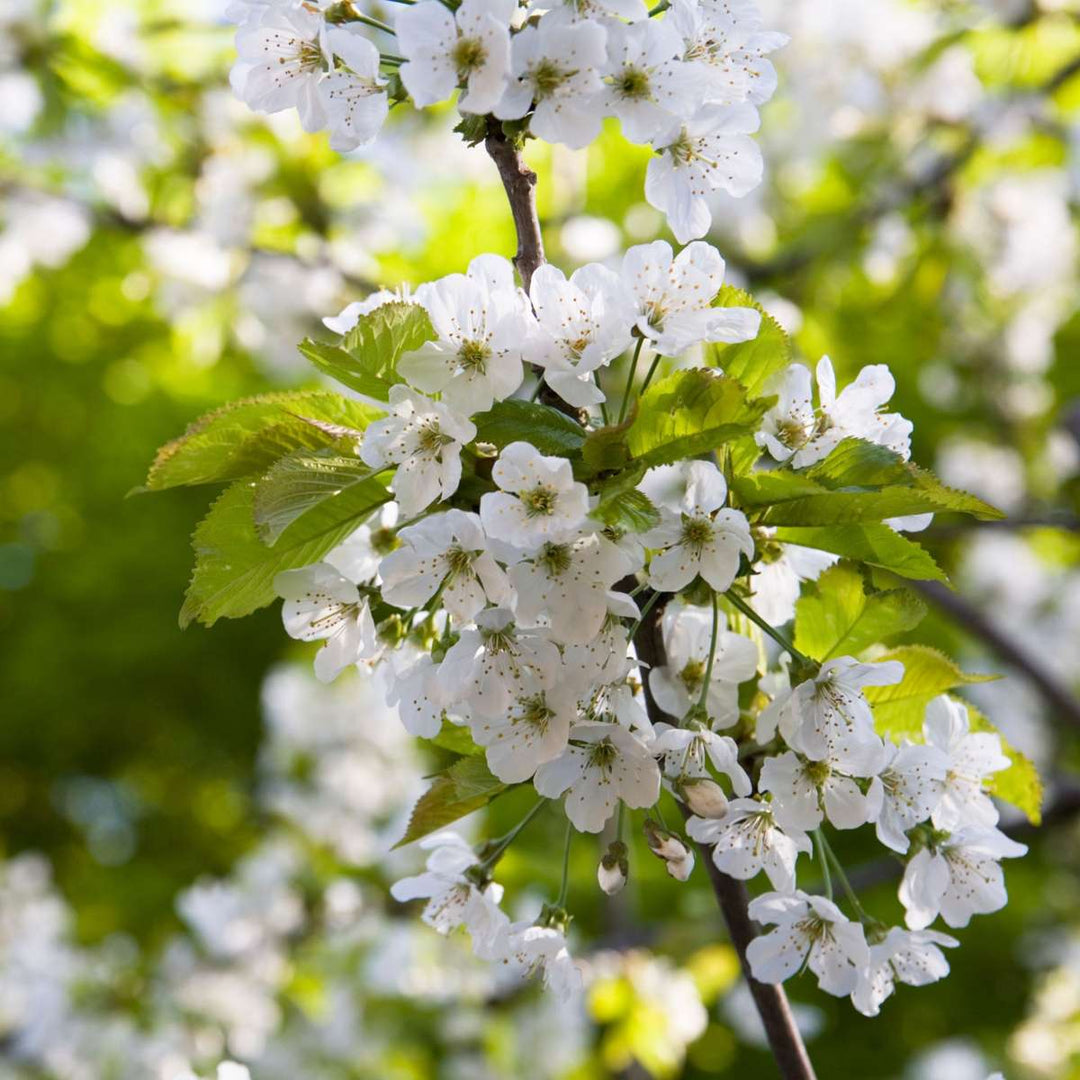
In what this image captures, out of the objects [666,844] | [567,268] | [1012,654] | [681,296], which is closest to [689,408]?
[681,296]

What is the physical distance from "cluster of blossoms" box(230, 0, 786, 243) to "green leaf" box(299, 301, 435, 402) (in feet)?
0.47

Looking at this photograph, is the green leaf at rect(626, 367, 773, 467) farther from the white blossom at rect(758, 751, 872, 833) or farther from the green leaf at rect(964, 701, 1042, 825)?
the green leaf at rect(964, 701, 1042, 825)

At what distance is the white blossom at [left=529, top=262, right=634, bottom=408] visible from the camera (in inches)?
31.5

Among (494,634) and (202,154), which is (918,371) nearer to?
(202,154)

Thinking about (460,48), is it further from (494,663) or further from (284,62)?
(494,663)

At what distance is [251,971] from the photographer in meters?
3.71

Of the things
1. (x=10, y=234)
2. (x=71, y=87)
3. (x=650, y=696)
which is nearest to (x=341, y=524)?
(x=650, y=696)

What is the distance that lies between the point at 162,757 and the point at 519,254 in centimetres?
749

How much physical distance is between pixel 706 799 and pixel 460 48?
52 cm

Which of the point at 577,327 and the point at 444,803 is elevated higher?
the point at 577,327

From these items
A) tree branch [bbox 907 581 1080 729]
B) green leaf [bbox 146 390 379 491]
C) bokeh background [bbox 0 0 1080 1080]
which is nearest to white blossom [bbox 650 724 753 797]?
green leaf [bbox 146 390 379 491]

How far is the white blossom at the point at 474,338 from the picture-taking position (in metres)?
0.80

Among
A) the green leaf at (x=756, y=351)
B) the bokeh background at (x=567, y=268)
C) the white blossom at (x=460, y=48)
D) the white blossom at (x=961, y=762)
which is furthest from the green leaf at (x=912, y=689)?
the bokeh background at (x=567, y=268)

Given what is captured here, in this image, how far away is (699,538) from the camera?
0.82 metres
